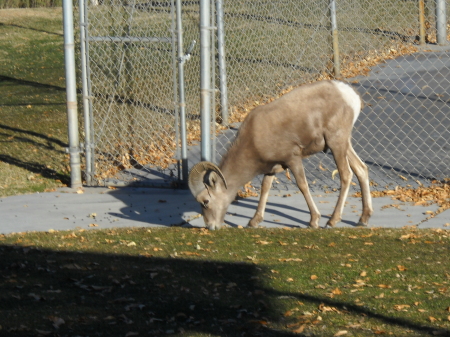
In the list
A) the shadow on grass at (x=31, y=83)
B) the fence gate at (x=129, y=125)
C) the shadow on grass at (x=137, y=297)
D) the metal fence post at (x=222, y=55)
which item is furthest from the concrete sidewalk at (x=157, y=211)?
the shadow on grass at (x=31, y=83)

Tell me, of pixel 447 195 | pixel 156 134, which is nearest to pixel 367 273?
pixel 447 195

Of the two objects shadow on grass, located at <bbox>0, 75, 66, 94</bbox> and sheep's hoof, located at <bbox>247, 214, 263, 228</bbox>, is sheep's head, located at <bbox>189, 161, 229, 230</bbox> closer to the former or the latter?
sheep's hoof, located at <bbox>247, 214, 263, 228</bbox>

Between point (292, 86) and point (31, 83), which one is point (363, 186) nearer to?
point (292, 86)

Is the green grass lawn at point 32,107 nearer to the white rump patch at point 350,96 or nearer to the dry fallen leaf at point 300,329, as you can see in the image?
the white rump patch at point 350,96

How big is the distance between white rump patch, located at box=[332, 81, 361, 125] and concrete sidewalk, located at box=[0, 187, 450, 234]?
4.30 feet

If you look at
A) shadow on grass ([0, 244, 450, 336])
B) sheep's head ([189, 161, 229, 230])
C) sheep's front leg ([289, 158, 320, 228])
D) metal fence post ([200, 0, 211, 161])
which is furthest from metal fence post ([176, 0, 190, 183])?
shadow on grass ([0, 244, 450, 336])

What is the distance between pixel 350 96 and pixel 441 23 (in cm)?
414

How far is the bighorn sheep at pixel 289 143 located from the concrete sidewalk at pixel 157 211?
432 millimetres

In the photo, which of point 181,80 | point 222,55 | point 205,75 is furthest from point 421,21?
point 181,80

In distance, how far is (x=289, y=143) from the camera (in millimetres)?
7605

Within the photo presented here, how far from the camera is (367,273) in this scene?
5715mm

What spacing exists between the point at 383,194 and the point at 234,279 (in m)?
3.78

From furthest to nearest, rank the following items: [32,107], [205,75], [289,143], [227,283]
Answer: [32,107], [205,75], [289,143], [227,283]

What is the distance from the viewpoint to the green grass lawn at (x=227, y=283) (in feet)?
15.2
